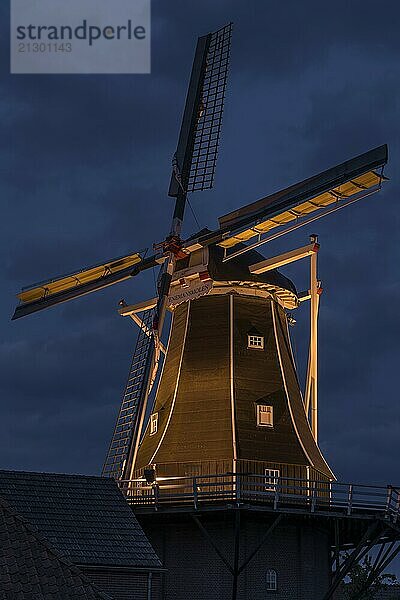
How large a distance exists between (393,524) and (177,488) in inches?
213

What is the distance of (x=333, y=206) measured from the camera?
31406mm

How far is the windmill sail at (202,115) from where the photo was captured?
1346 inches

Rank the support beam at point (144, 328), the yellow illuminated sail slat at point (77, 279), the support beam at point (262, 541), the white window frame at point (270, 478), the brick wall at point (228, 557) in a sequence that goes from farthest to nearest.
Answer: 1. the yellow illuminated sail slat at point (77, 279)
2. the support beam at point (144, 328)
3. the white window frame at point (270, 478)
4. the brick wall at point (228, 557)
5. the support beam at point (262, 541)

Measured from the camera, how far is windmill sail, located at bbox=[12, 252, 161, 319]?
111ft

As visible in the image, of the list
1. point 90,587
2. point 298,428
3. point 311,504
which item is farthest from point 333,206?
point 90,587

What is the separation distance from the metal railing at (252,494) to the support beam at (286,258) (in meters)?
5.70

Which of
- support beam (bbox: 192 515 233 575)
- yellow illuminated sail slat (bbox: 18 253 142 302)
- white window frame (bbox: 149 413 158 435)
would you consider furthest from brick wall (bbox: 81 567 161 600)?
yellow illuminated sail slat (bbox: 18 253 142 302)

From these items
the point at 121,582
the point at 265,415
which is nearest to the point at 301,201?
the point at 265,415

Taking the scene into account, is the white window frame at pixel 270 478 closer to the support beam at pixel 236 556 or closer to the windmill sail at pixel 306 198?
the support beam at pixel 236 556

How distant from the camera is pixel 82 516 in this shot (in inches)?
985

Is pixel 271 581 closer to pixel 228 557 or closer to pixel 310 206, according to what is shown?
pixel 228 557

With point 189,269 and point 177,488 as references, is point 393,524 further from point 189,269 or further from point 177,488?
point 189,269

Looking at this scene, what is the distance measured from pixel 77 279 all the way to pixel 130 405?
4107 mm

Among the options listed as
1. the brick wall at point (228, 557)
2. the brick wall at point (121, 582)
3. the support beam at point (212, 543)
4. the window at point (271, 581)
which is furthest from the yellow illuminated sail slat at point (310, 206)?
the brick wall at point (121, 582)
